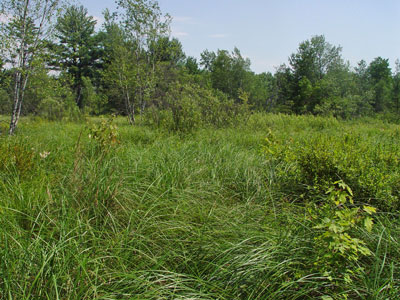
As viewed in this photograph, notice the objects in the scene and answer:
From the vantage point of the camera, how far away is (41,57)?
289 inches

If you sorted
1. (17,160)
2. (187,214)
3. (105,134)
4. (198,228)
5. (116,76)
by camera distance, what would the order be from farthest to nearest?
(116,76) < (105,134) < (17,160) < (187,214) < (198,228)

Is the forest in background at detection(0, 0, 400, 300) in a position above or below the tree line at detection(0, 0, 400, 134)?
below

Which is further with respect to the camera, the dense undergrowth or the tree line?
the tree line

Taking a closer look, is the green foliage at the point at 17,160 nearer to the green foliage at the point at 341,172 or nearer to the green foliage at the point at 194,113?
the green foliage at the point at 341,172

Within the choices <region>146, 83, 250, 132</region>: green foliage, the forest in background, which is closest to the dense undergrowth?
the forest in background

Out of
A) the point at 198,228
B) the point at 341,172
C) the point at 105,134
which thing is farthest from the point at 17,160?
the point at 341,172

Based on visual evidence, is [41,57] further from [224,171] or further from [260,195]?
[260,195]

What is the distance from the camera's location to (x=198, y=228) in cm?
222

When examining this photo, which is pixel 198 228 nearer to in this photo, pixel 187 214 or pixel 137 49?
pixel 187 214

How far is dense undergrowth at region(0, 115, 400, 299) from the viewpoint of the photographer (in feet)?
5.18

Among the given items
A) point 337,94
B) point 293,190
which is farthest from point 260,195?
point 337,94

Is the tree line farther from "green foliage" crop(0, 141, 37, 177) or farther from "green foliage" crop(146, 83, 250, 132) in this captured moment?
"green foliage" crop(0, 141, 37, 177)

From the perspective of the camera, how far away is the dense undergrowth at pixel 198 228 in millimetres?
1580

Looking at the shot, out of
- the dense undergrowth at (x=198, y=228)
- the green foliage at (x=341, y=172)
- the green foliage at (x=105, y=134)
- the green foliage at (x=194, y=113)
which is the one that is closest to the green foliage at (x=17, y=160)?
the dense undergrowth at (x=198, y=228)
